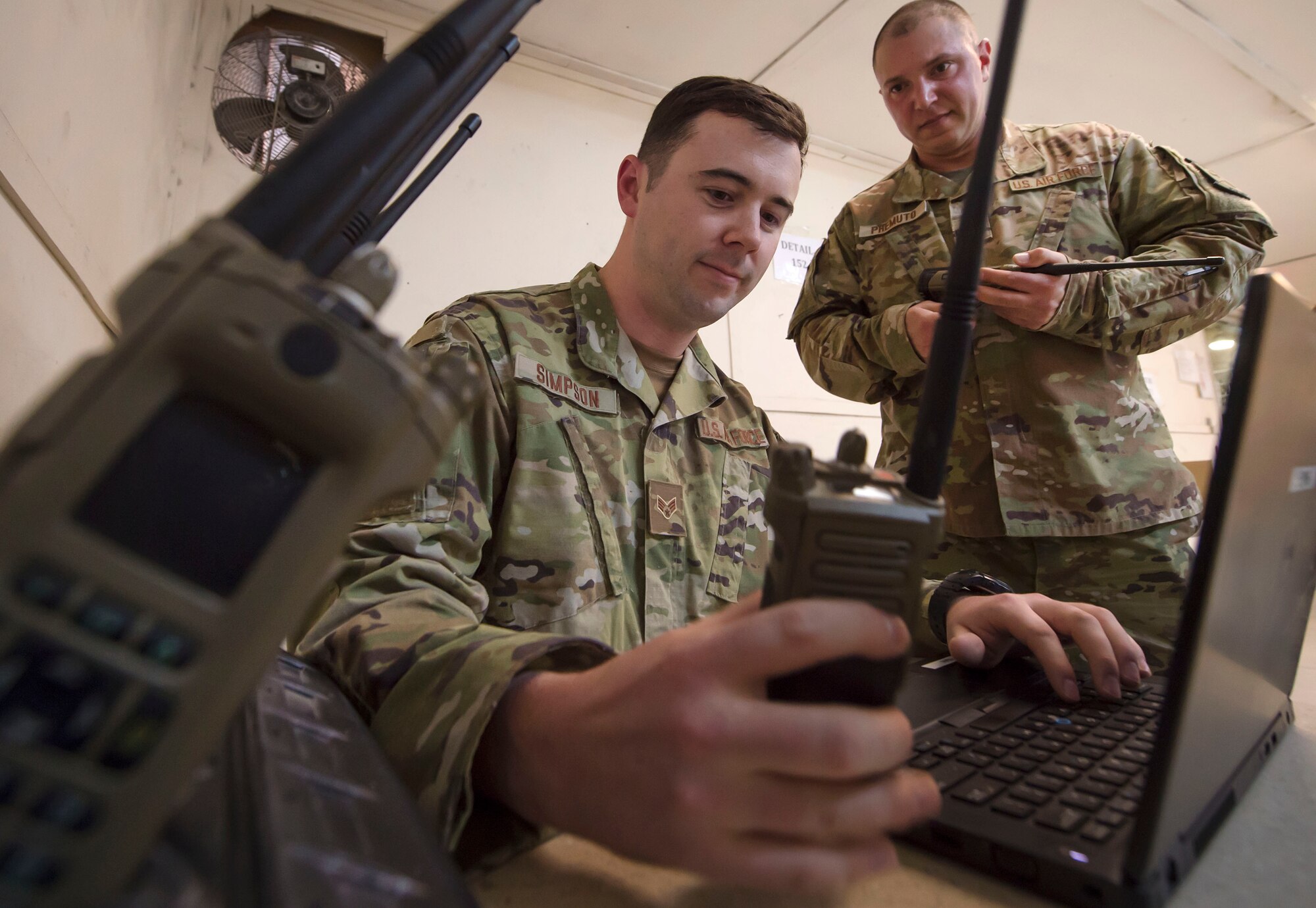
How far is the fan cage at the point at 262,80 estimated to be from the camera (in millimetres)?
1311

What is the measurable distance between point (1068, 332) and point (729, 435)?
582 millimetres

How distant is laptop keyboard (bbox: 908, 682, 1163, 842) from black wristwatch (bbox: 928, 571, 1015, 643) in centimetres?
16

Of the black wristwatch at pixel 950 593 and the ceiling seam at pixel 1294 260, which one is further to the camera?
the ceiling seam at pixel 1294 260

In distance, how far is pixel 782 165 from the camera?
0.99 metres

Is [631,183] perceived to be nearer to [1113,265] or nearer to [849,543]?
[1113,265]

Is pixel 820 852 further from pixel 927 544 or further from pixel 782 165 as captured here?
pixel 782 165

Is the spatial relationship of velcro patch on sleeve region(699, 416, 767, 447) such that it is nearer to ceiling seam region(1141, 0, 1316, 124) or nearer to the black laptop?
the black laptop

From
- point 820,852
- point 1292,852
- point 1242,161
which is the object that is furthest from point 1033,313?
point 1242,161

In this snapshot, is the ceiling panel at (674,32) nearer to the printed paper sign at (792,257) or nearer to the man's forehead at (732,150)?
the printed paper sign at (792,257)

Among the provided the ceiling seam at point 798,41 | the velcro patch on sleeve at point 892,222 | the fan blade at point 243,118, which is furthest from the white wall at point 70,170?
the ceiling seam at point 798,41

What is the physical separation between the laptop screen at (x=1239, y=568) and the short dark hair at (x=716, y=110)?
829 millimetres

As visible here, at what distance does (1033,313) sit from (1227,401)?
87 cm

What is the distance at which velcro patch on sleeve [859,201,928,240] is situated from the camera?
1.27 metres

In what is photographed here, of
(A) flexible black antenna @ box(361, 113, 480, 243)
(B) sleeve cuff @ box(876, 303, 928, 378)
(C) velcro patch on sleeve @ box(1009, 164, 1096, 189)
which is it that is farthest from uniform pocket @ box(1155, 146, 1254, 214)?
(A) flexible black antenna @ box(361, 113, 480, 243)
